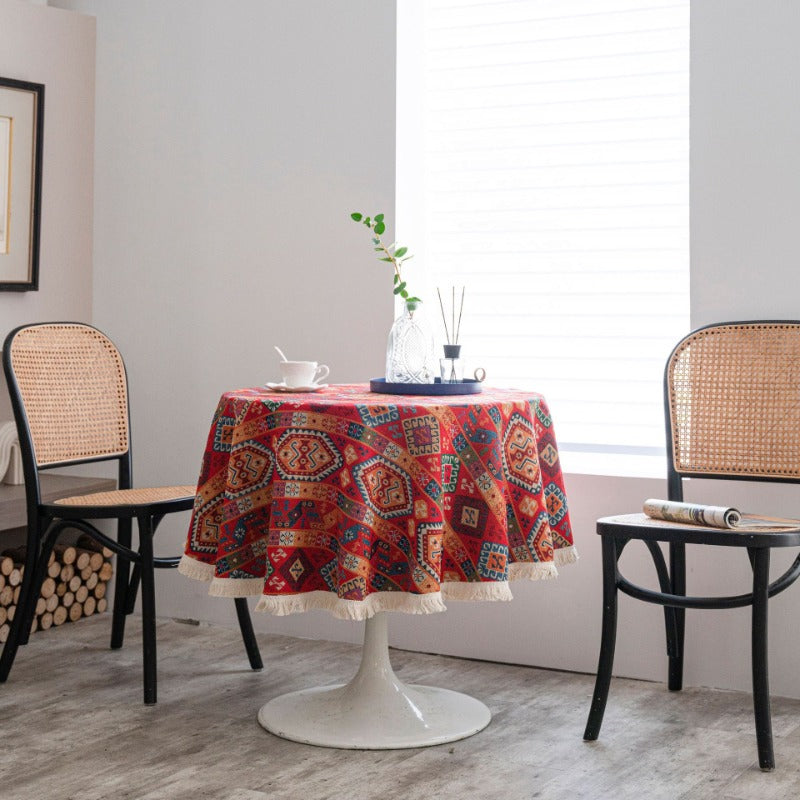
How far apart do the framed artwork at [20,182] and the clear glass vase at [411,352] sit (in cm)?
152

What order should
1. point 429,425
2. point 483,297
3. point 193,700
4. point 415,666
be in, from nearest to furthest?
point 429,425, point 193,700, point 415,666, point 483,297

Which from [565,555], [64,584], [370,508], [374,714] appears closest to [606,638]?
[565,555]

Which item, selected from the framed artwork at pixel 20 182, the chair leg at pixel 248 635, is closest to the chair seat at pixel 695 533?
the chair leg at pixel 248 635

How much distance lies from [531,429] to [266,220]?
4.77ft

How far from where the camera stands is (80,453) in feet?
11.2

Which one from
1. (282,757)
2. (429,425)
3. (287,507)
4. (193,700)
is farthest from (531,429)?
(193,700)

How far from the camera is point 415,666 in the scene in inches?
133

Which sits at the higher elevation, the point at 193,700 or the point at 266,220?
the point at 266,220

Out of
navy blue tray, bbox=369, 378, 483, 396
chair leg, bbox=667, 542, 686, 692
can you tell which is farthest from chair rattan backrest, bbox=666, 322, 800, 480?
navy blue tray, bbox=369, 378, 483, 396

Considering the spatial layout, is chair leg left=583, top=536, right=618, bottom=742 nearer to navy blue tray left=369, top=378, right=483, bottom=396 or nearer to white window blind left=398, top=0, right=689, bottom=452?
navy blue tray left=369, top=378, right=483, bottom=396

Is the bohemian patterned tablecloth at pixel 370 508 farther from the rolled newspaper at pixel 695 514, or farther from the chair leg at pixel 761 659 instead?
the chair leg at pixel 761 659

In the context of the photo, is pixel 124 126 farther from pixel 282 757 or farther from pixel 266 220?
pixel 282 757

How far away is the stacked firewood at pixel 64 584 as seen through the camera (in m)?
3.62

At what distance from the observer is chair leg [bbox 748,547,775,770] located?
8.28ft
